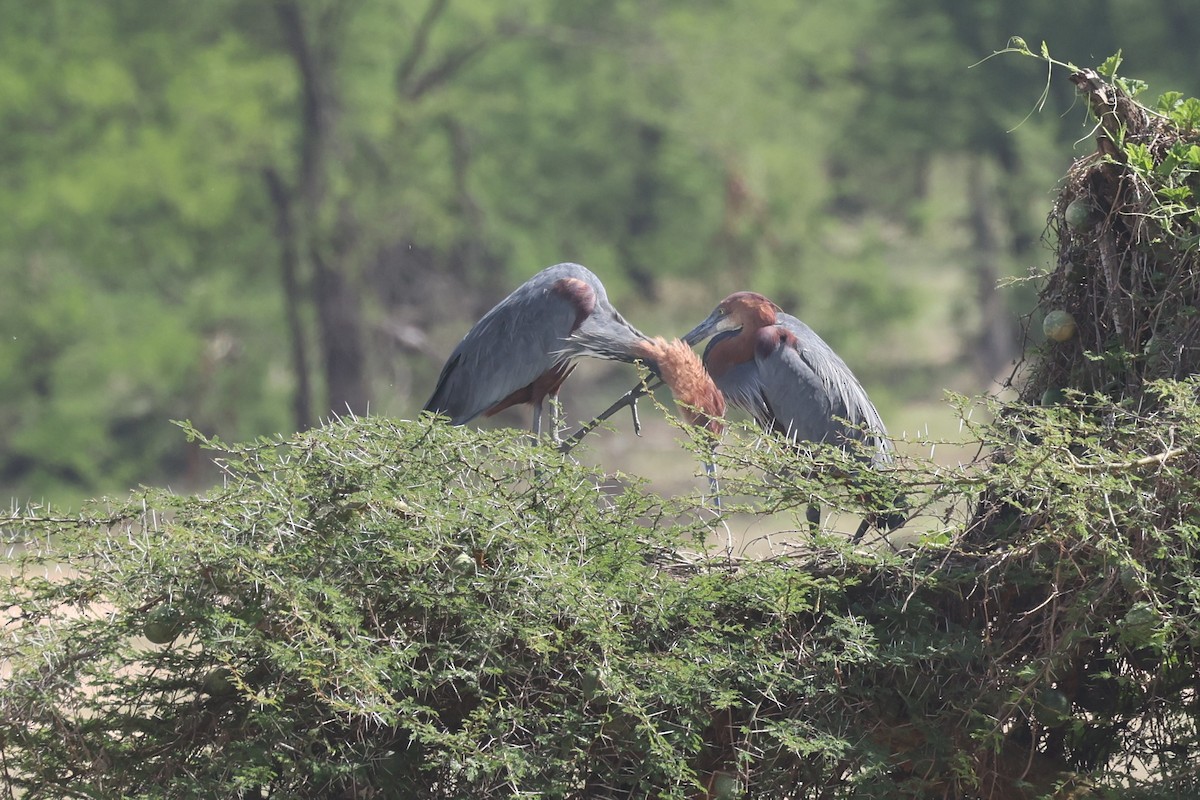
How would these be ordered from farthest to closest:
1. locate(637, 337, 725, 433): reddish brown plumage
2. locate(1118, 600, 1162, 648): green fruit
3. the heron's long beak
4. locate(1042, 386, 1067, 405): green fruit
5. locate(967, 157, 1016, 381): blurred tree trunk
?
locate(967, 157, 1016, 381): blurred tree trunk < the heron's long beak < locate(637, 337, 725, 433): reddish brown plumage < locate(1042, 386, 1067, 405): green fruit < locate(1118, 600, 1162, 648): green fruit

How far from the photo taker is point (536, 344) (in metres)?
7.43

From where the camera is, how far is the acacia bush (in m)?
3.44

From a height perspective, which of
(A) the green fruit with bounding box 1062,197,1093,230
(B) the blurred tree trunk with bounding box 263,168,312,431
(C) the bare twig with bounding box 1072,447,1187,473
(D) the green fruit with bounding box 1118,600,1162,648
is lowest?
(D) the green fruit with bounding box 1118,600,1162,648

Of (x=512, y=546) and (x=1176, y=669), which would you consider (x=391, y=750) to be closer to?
(x=512, y=546)

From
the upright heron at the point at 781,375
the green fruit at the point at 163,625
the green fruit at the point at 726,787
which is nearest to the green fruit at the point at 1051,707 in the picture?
the green fruit at the point at 726,787

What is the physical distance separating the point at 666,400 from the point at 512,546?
52.6ft

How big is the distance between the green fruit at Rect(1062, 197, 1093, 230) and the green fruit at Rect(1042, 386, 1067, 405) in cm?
51

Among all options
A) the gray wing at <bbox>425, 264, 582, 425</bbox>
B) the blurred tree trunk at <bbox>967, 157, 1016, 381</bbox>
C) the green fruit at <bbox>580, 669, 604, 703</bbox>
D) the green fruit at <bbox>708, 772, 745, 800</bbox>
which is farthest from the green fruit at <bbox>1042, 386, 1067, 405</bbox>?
the blurred tree trunk at <bbox>967, 157, 1016, 381</bbox>

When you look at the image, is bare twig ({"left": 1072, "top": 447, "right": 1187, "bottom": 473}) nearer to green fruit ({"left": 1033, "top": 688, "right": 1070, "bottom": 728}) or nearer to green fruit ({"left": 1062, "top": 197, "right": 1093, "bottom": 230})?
green fruit ({"left": 1033, "top": 688, "right": 1070, "bottom": 728})

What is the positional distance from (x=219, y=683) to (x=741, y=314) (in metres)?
4.08

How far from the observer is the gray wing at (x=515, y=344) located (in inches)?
291

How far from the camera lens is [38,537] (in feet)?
12.2

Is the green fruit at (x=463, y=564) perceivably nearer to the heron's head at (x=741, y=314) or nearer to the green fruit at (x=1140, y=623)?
the green fruit at (x=1140, y=623)

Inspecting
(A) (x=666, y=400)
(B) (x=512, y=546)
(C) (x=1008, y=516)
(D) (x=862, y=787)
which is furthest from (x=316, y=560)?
(A) (x=666, y=400)
